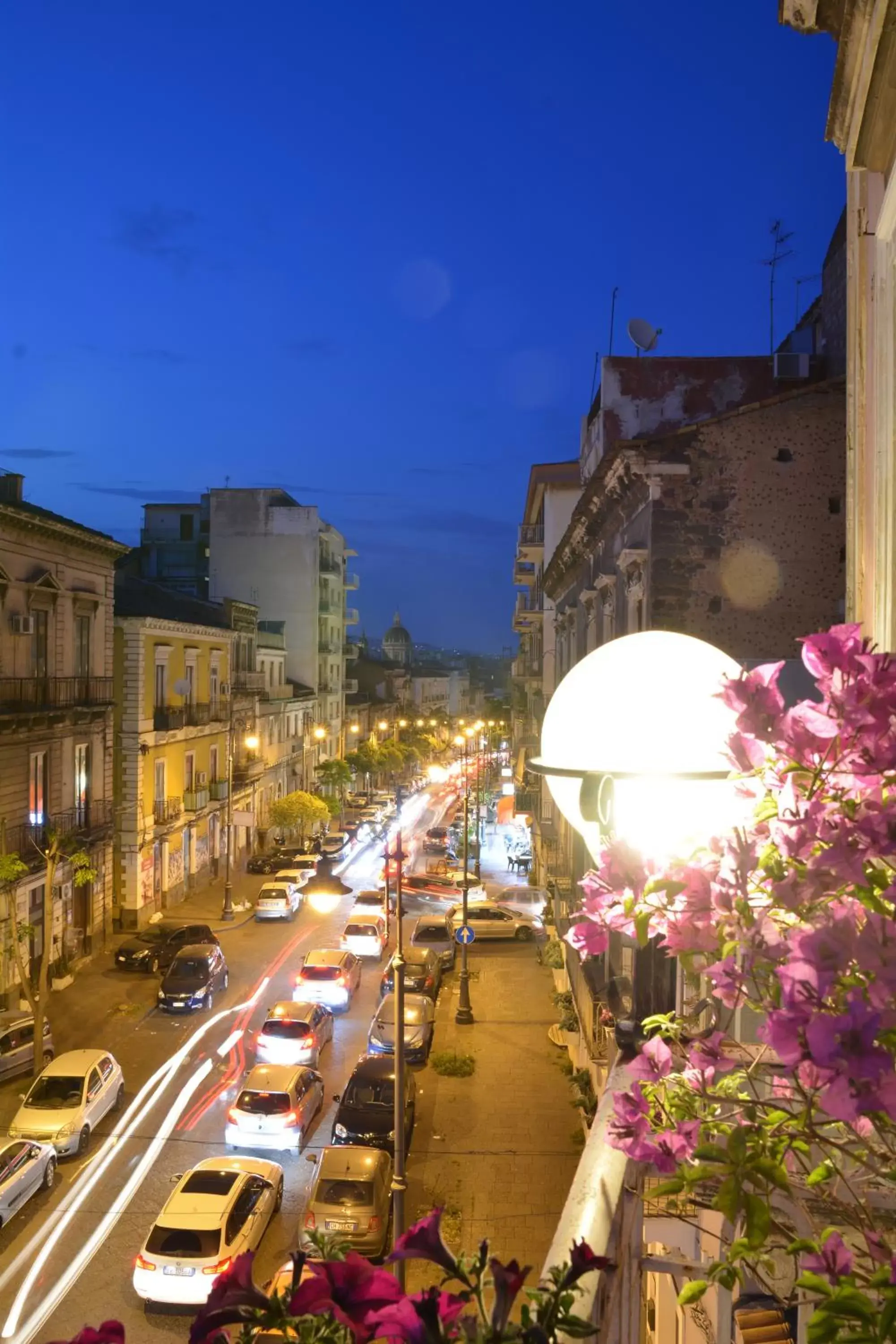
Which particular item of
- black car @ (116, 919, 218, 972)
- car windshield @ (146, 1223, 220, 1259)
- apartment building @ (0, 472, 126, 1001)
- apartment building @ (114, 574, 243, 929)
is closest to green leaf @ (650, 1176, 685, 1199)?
car windshield @ (146, 1223, 220, 1259)

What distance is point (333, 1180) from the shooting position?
14.9 meters

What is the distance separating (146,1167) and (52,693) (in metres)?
13.5

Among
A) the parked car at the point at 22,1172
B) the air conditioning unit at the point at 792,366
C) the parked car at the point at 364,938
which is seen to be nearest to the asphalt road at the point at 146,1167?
the parked car at the point at 22,1172

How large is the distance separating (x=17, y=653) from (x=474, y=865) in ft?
87.0

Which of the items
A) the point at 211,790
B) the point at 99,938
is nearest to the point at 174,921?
the point at 99,938

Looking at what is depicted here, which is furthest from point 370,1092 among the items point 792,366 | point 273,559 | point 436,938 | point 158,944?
point 273,559

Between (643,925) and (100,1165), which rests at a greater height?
(643,925)

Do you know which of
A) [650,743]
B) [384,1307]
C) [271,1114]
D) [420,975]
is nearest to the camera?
[384,1307]

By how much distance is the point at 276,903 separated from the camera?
34938 millimetres

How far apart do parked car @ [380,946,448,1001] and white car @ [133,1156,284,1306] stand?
407 inches

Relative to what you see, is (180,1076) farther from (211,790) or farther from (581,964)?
(211,790)

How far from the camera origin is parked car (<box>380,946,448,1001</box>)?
25.9 metres

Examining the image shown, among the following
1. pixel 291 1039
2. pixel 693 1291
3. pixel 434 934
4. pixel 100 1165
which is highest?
pixel 693 1291

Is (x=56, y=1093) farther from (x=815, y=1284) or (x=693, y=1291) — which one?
(x=815, y=1284)
